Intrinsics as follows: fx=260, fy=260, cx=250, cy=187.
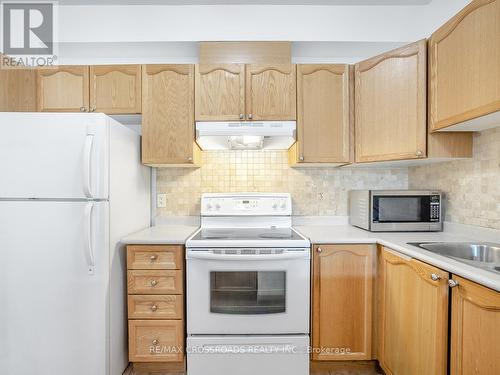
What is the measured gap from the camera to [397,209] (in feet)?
6.33

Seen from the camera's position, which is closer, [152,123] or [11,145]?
[11,145]

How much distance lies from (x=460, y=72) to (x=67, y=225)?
7.46ft

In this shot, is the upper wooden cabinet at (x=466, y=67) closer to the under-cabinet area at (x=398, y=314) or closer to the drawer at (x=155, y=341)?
the under-cabinet area at (x=398, y=314)

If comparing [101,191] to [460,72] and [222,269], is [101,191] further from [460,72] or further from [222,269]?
[460,72]

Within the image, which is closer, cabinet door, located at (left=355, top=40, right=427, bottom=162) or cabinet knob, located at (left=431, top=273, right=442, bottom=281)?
cabinet knob, located at (left=431, top=273, right=442, bottom=281)

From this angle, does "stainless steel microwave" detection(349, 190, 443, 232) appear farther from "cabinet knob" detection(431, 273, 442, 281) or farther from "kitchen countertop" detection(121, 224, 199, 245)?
"kitchen countertop" detection(121, 224, 199, 245)

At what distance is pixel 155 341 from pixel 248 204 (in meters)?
1.15

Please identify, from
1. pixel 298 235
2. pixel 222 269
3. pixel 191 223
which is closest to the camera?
pixel 222 269

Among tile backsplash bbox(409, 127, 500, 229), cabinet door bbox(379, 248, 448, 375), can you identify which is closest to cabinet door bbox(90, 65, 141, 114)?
cabinet door bbox(379, 248, 448, 375)

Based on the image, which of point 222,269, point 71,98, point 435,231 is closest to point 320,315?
point 222,269

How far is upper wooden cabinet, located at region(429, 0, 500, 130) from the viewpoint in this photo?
3.79 feet

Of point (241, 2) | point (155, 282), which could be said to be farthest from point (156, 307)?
point (241, 2)

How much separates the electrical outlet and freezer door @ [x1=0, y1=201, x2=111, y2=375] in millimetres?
790

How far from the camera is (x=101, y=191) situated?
4.95 ft
